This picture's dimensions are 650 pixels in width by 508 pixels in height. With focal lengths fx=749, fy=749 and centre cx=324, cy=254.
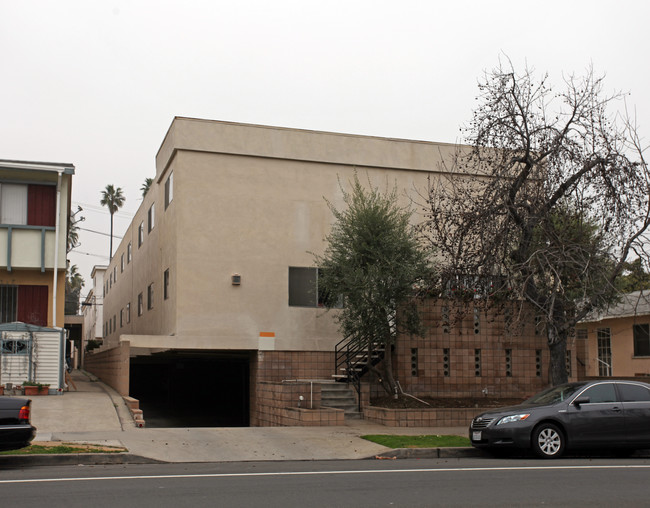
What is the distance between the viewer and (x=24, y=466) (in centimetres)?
1196

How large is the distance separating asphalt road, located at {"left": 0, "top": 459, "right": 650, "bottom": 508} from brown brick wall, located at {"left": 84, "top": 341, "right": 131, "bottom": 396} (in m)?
10.4

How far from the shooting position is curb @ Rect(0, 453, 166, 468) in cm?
1209

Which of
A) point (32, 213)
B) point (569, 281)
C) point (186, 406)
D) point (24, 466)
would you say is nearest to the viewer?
point (24, 466)

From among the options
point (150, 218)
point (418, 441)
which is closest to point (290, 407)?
point (418, 441)

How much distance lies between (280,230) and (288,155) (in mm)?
2435

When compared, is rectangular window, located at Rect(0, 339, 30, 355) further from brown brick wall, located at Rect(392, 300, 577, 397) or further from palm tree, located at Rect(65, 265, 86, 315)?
palm tree, located at Rect(65, 265, 86, 315)

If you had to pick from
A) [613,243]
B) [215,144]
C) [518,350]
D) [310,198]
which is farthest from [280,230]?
[613,243]

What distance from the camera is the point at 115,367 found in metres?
24.8

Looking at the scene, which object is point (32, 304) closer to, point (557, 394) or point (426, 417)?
point (426, 417)

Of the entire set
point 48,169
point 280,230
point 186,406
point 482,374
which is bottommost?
point 186,406

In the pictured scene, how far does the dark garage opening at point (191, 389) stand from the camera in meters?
30.0

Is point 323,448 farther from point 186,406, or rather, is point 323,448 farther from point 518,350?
point 186,406

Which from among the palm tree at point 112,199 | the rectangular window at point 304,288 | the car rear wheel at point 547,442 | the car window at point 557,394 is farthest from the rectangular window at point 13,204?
the palm tree at point 112,199

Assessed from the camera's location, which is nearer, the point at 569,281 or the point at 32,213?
the point at 569,281
